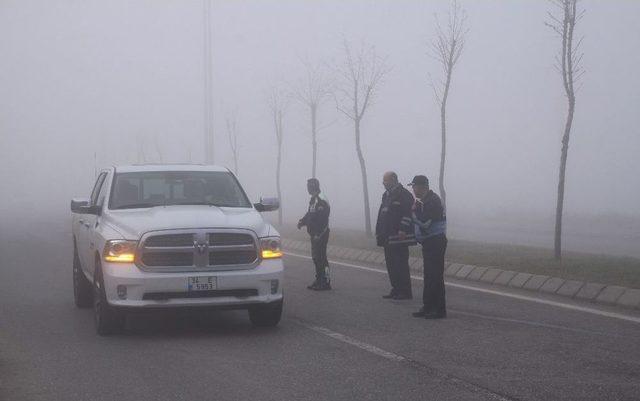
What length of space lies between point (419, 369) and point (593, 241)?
19.7 m

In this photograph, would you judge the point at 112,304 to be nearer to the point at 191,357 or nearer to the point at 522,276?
the point at 191,357

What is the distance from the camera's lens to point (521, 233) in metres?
30.7

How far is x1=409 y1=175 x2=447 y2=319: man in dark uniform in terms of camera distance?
37.2 ft

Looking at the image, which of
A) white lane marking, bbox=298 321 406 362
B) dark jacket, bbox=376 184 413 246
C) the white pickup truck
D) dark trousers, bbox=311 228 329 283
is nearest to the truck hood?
the white pickup truck

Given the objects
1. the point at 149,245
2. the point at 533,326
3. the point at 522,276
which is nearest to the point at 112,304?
the point at 149,245

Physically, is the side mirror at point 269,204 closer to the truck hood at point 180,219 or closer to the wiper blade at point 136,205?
the truck hood at point 180,219

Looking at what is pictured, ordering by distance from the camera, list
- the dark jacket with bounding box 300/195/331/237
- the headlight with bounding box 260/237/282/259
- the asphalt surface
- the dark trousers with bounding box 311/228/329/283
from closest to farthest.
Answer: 1. the asphalt surface
2. the headlight with bounding box 260/237/282/259
3. the dark trousers with bounding box 311/228/329/283
4. the dark jacket with bounding box 300/195/331/237

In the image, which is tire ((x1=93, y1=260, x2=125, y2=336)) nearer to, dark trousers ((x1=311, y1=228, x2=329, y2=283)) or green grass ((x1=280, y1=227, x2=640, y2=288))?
dark trousers ((x1=311, y1=228, x2=329, y2=283))

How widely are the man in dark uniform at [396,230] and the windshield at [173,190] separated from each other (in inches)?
105

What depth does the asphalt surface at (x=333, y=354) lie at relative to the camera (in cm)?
740

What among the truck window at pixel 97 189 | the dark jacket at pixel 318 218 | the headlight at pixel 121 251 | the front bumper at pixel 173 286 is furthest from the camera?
the dark jacket at pixel 318 218

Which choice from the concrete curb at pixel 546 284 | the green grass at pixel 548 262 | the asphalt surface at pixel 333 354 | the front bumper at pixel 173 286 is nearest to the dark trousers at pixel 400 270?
the asphalt surface at pixel 333 354

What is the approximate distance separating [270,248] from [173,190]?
1.87 meters

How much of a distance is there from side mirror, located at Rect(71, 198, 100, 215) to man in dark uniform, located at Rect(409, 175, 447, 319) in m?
4.01
